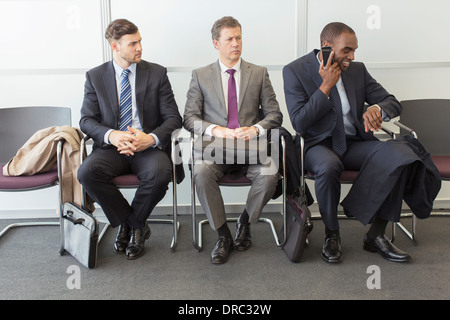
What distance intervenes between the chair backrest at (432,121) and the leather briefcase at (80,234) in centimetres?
225

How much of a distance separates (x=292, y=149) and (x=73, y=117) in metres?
1.74

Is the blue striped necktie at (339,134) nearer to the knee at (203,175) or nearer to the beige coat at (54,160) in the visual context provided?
the knee at (203,175)

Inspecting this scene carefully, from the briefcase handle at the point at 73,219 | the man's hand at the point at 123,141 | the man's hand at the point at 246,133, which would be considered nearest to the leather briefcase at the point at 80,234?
the briefcase handle at the point at 73,219

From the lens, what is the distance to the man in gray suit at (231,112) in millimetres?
3021

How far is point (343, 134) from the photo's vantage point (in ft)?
10.2

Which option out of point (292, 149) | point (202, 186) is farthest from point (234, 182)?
point (292, 149)

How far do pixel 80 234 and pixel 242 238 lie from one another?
1012mm

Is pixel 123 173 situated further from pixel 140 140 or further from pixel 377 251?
pixel 377 251

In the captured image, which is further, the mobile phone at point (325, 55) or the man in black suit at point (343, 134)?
the mobile phone at point (325, 55)

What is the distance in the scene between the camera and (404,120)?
11.5ft

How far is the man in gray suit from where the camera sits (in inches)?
119

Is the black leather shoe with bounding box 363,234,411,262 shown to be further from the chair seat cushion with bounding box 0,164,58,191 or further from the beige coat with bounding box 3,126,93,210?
the chair seat cushion with bounding box 0,164,58,191

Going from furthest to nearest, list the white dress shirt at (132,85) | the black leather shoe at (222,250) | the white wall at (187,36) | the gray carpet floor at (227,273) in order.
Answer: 1. the white wall at (187,36)
2. the white dress shirt at (132,85)
3. the black leather shoe at (222,250)
4. the gray carpet floor at (227,273)
